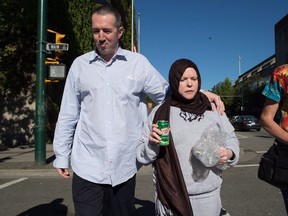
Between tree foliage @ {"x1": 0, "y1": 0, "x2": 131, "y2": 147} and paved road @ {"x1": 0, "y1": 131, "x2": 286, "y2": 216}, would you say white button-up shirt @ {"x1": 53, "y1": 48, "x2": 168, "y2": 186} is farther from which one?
tree foliage @ {"x1": 0, "y1": 0, "x2": 131, "y2": 147}

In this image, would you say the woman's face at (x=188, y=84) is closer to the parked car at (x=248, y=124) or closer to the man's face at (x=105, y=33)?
Answer: the man's face at (x=105, y=33)

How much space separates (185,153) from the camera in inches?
99.7

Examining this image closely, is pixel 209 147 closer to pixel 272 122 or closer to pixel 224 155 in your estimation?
pixel 224 155

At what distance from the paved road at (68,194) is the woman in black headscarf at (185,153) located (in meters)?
2.94

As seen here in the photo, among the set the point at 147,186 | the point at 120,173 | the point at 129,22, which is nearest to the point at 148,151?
the point at 120,173

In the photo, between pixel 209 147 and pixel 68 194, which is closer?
pixel 209 147

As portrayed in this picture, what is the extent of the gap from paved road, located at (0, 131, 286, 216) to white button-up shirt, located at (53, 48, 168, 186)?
283cm

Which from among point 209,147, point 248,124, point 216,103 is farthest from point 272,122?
point 248,124

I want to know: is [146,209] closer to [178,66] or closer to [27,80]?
[178,66]

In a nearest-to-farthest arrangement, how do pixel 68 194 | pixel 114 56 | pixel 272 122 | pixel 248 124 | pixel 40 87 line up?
pixel 272 122, pixel 114 56, pixel 68 194, pixel 40 87, pixel 248 124

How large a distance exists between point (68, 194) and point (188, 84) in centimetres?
485

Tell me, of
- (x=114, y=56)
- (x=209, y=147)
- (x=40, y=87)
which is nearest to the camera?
(x=209, y=147)

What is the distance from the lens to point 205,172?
8.32 feet

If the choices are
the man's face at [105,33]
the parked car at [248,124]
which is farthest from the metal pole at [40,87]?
the parked car at [248,124]
